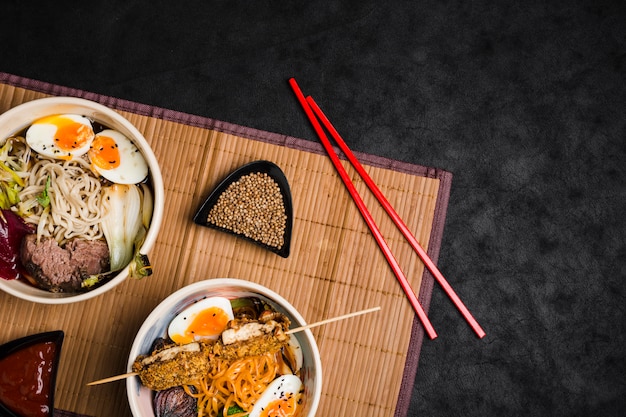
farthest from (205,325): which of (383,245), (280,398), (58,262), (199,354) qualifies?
(383,245)

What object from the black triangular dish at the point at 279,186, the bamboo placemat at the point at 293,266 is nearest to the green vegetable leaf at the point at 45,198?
the bamboo placemat at the point at 293,266

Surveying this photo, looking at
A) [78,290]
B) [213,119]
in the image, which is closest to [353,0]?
[213,119]

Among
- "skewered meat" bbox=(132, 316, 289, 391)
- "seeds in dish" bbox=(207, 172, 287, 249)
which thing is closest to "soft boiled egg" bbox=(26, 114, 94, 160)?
"seeds in dish" bbox=(207, 172, 287, 249)

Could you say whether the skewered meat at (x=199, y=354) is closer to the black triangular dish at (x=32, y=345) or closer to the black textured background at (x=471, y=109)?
the black triangular dish at (x=32, y=345)

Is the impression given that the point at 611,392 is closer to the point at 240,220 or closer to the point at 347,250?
the point at 347,250

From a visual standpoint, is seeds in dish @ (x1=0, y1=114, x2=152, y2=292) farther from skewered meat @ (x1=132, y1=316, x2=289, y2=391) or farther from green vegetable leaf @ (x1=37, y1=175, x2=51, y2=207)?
skewered meat @ (x1=132, y1=316, x2=289, y2=391)

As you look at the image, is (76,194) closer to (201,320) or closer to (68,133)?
(68,133)
